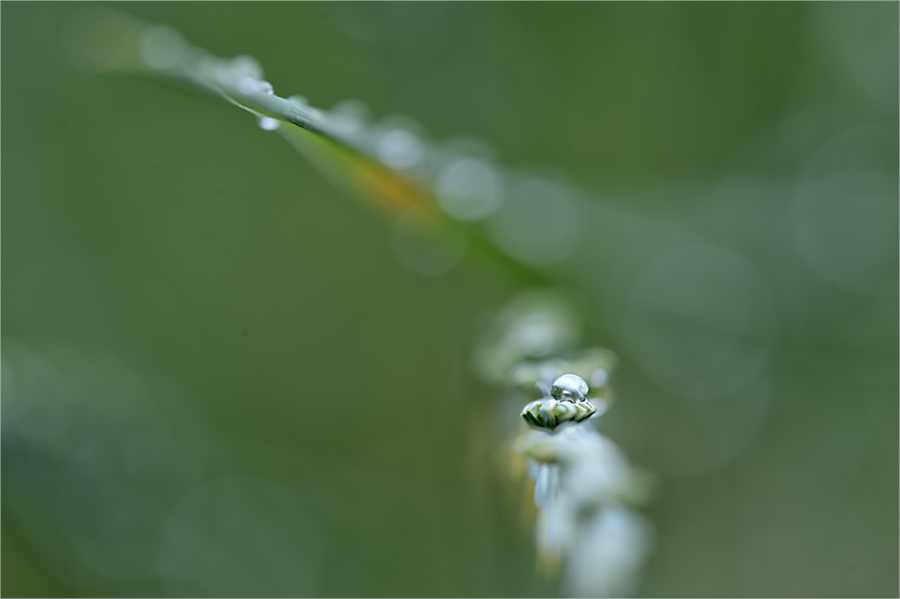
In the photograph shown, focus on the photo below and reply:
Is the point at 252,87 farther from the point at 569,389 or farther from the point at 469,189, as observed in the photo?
the point at 469,189

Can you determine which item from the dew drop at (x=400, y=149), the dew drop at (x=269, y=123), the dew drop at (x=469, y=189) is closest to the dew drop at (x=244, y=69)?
the dew drop at (x=269, y=123)

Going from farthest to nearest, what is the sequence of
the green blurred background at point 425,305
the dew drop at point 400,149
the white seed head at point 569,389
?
the green blurred background at point 425,305
the dew drop at point 400,149
the white seed head at point 569,389

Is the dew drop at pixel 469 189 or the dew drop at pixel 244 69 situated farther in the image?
the dew drop at pixel 469 189

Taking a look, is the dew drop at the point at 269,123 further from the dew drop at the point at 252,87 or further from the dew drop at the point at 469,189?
the dew drop at the point at 469,189

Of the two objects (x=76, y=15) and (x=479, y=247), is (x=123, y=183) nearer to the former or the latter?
(x=76, y=15)

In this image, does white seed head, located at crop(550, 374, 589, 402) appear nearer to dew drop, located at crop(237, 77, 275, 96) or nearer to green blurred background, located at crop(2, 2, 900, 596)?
dew drop, located at crop(237, 77, 275, 96)

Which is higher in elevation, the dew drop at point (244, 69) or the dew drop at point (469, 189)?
the dew drop at point (469, 189)

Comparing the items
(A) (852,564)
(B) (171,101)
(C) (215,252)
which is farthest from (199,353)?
(A) (852,564)
